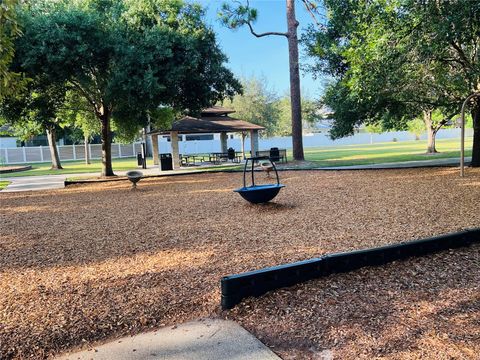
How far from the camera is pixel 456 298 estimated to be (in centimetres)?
353

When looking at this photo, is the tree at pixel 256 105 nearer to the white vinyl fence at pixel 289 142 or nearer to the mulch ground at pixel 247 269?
the white vinyl fence at pixel 289 142

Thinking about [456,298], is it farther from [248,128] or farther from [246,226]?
[248,128]

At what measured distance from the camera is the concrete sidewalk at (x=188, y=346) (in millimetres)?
2838

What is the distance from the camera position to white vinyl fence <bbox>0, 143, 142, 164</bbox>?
38597mm

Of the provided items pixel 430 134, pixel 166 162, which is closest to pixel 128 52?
pixel 166 162

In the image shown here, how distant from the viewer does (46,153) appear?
40750 millimetres

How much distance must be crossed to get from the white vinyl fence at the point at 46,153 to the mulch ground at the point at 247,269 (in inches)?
1337

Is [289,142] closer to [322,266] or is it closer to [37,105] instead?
Answer: [37,105]

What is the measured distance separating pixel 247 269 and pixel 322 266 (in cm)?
85

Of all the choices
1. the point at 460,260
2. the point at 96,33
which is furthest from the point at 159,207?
the point at 96,33

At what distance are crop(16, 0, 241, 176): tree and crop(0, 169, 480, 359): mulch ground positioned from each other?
252 inches

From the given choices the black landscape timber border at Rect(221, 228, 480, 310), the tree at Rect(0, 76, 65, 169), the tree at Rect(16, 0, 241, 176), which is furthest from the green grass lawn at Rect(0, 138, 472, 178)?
the black landscape timber border at Rect(221, 228, 480, 310)

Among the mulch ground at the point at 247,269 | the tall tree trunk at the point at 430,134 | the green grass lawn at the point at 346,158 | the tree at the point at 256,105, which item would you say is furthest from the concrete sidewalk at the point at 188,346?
the tree at the point at 256,105

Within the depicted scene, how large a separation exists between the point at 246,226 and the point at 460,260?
10.4 feet
